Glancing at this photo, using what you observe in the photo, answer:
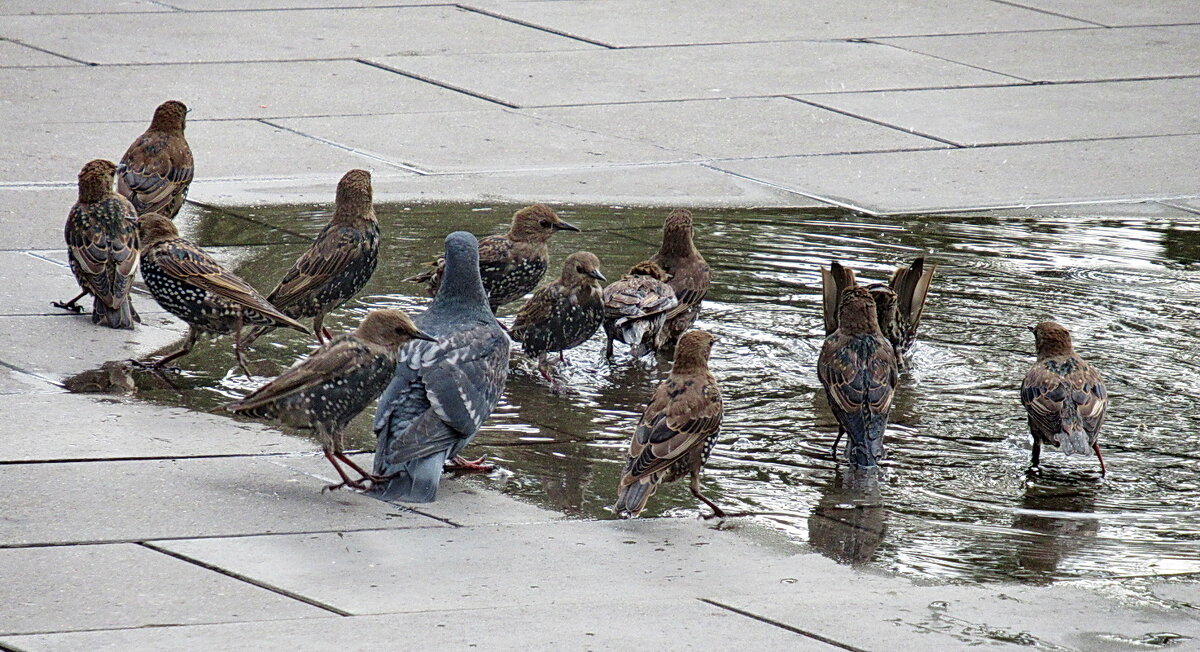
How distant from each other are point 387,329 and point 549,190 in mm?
5595

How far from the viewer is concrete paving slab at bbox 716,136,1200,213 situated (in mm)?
13062

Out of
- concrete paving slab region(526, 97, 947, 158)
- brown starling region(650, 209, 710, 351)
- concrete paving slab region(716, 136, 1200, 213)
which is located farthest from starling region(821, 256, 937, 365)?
concrete paving slab region(526, 97, 947, 158)

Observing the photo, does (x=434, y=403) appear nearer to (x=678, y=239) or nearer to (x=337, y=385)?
(x=337, y=385)

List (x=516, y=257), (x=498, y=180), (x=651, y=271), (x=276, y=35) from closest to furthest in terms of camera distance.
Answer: (x=651, y=271), (x=516, y=257), (x=498, y=180), (x=276, y=35)

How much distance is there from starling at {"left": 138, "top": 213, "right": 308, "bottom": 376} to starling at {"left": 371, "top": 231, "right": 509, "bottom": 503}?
51.4 inches

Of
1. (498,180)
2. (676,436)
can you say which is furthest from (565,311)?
(498,180)

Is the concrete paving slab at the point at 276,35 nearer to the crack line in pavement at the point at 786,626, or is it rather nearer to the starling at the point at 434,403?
the starling at the point at 434,403

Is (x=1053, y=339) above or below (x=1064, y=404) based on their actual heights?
above

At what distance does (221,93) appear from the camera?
50.9 ft

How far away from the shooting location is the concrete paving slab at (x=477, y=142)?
1362cm

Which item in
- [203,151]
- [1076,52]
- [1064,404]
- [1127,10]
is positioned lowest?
[1064,404]

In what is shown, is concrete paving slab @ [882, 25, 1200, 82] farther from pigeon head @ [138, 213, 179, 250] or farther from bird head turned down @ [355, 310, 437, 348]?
bird head turned down @ [355, 310, 437, 348]

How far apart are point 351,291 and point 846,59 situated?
9222mm

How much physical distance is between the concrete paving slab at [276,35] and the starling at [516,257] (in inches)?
303
